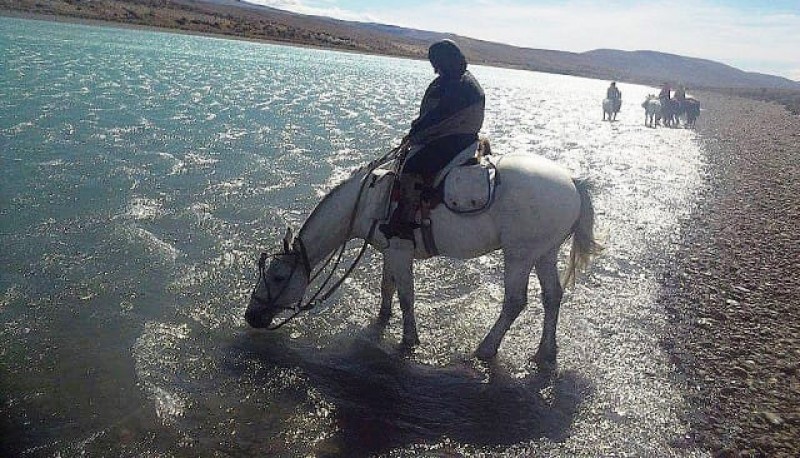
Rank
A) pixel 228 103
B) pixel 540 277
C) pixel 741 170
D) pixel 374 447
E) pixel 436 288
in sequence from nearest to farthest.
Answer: pixel 374 447 → pixel 540 277 → pixel 436 288 → pixel 741 170 → pixel 228 103

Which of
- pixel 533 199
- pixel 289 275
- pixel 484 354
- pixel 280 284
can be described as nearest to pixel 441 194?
pixel 533 199

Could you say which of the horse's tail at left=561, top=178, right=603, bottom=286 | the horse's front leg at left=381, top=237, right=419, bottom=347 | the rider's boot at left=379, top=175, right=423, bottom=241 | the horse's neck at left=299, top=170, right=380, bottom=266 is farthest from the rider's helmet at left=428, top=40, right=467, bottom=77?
the horse's front leg at left=381, top=237, right=419, bottom=347

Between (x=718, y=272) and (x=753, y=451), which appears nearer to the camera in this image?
(x=753, y=451)

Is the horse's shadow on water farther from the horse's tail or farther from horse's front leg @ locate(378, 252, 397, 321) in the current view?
the horse's tail

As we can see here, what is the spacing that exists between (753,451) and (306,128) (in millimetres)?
16847

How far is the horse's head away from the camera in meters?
6.49

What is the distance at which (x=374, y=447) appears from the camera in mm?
4891

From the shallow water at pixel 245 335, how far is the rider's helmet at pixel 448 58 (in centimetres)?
247

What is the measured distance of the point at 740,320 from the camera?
741 centimetres

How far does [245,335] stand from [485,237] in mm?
2911

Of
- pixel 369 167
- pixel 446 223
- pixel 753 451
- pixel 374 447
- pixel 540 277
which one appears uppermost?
pixel 369 167

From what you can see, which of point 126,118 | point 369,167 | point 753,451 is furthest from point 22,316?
point 126,118

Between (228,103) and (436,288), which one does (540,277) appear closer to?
(436,288)

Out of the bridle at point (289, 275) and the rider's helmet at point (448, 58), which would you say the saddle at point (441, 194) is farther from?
the bridle at point (289, 275)
